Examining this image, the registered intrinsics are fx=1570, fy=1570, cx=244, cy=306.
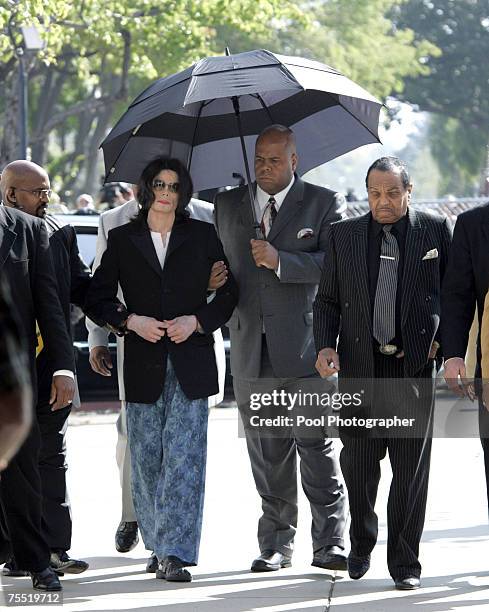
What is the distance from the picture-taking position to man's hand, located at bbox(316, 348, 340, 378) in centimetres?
682

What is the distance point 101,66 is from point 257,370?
1029 inches

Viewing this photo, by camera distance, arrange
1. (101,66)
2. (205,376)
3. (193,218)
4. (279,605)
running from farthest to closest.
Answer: (101,66)
(193,218)
(205,376)
(279,605)

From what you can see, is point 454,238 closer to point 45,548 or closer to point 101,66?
point 45,548

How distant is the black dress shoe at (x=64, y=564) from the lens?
7191 millimetres

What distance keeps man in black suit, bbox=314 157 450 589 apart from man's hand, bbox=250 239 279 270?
30 cm

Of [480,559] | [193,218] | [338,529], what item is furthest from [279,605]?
[193,218]

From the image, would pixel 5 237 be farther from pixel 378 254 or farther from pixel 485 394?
pixel 485 394

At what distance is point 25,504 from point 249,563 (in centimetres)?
139

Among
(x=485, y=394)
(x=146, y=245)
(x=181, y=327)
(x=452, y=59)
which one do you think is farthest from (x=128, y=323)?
(x=452, y=59)

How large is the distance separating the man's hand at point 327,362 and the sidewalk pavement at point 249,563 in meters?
0.94

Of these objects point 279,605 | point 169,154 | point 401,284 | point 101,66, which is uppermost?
point 101,66

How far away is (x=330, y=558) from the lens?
282 inches

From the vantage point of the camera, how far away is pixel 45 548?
21.8ft

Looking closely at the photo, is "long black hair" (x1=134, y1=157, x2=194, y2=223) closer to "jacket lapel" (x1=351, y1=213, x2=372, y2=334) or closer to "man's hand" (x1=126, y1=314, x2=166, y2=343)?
"man's hand" (x1=126, y1=314, x2=166, y2=343)
